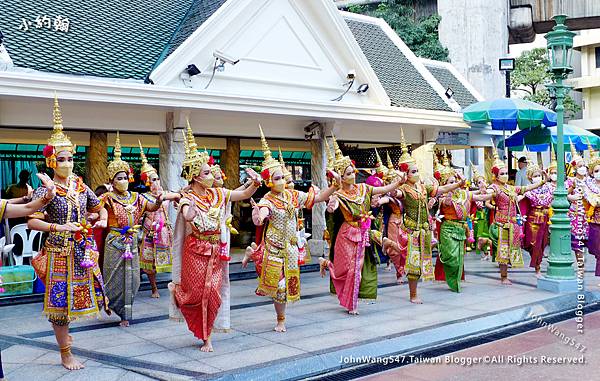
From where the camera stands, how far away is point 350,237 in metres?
7.77

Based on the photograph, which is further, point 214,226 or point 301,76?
point 301,76

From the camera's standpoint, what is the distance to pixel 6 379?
5250 millimetres

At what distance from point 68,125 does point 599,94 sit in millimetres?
34132

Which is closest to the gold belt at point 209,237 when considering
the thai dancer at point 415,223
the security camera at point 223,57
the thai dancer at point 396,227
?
the thai dancer at point 415,223

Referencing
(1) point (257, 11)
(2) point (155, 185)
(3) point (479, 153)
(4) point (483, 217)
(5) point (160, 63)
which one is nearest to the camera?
(2) point (155, 185)

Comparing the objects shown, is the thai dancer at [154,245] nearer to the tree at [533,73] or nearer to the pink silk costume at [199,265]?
the pink silk costume at [199,265]

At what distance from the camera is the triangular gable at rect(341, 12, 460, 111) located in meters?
14.7

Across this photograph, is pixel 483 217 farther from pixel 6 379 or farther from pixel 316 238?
pixel 6 379

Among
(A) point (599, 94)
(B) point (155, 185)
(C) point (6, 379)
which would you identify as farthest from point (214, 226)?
(A) point (599, 94)

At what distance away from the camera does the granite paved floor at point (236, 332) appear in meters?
5.61

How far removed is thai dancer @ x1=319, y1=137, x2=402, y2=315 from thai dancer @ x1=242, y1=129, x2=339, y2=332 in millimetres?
952

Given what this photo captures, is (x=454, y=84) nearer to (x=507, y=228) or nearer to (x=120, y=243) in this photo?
(x=507, y=228)

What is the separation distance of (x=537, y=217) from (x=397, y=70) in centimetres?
641

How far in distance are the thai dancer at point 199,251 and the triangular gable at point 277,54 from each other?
4449mm
